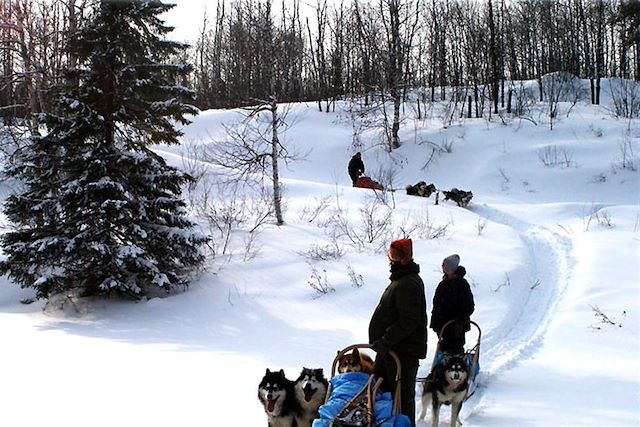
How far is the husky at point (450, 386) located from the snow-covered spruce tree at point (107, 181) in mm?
6804

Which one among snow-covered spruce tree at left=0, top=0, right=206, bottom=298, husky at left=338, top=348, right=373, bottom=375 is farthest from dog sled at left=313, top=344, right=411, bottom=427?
snow-covered spruce tree at left=0, top=0, right=206, bottom=298

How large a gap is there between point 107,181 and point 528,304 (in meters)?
8.53

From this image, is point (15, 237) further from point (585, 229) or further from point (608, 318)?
point (585, 229)

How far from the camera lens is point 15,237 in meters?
11.0

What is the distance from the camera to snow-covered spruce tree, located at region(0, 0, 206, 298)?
10.7 m

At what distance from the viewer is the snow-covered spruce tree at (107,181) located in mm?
10688

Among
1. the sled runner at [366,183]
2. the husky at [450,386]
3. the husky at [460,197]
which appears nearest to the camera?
the husky at [450,386]

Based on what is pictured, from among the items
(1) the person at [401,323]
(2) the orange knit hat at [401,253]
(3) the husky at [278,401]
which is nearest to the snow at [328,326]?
(3) the husky at [278,401]

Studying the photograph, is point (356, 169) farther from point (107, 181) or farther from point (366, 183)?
point (107, 181)

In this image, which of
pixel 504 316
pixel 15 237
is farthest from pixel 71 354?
pixel 504 316

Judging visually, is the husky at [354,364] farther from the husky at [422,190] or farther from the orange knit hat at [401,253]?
the husky at [422,190]

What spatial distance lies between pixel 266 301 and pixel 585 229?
9.03 metres

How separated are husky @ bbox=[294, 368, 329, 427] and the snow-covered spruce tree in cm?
641

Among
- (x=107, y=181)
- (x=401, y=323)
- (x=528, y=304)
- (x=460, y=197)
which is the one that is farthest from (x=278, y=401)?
(x=460, y=197)
